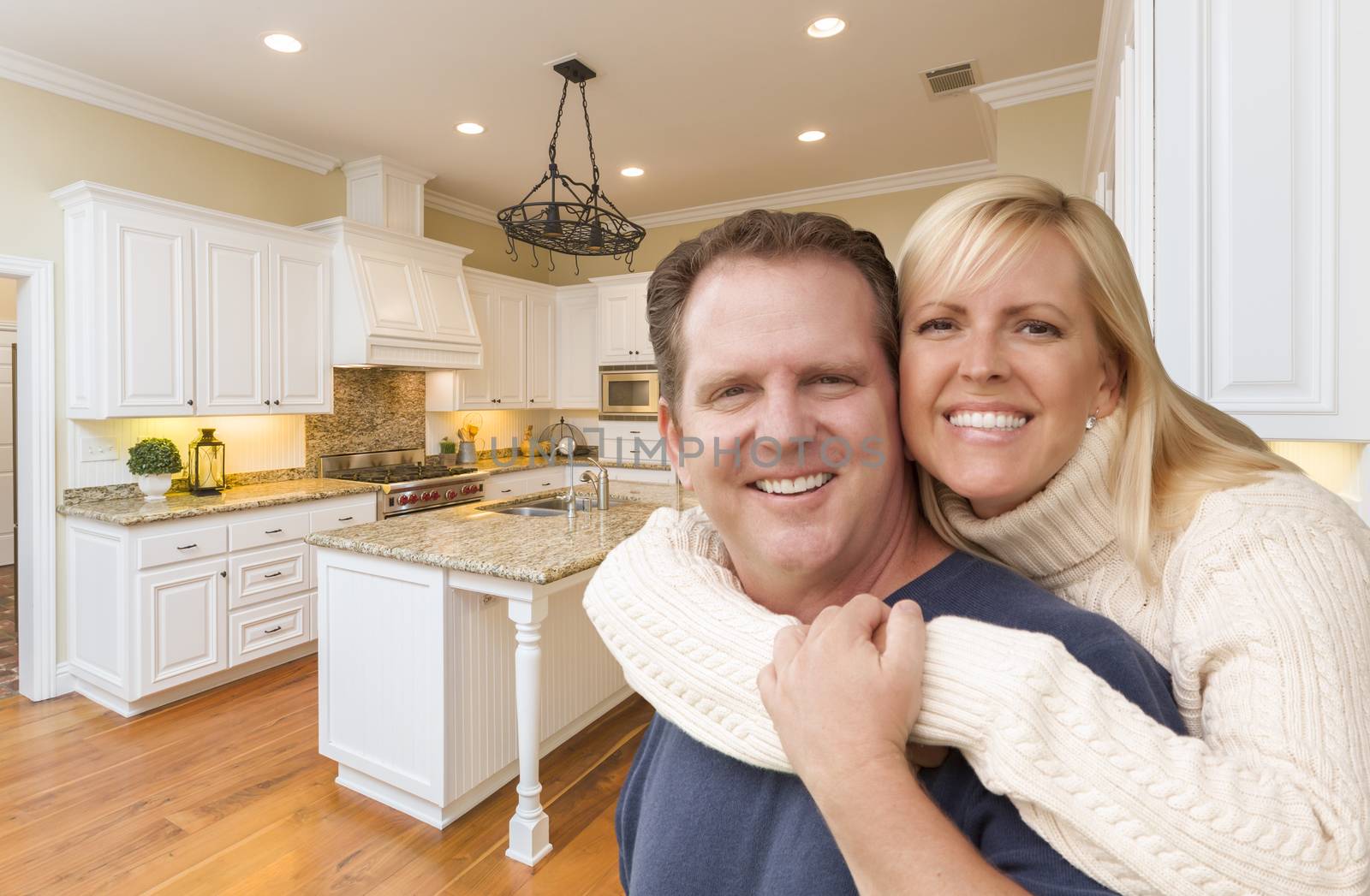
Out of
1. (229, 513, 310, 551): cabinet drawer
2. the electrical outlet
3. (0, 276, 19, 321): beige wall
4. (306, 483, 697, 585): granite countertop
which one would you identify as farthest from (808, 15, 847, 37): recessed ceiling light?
(0, 276, 19, 321): beige wall

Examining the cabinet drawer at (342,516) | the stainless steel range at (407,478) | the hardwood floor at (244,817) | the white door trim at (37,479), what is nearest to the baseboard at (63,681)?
the white door trim at (37,479)

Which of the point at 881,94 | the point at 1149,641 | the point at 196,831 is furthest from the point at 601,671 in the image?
the point at 881,94

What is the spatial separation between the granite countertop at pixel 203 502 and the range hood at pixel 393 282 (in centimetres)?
90

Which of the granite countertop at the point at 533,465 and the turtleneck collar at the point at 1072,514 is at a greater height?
the turtleneck collar at the point at 1072,514

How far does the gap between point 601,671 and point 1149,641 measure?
2.86m

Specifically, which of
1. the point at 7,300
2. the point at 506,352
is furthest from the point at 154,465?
the point at 7,300

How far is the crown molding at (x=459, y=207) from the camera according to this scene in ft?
18.8

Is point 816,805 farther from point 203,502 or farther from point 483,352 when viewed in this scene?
point 483,352

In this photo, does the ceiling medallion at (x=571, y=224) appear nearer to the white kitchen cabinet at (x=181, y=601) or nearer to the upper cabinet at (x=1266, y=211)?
the upper cabinet at (x=1266, y=211)

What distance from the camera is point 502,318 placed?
6.20 meters

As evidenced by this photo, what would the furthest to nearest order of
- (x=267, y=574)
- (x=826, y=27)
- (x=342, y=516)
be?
1. (x=342, y=516)
2. (x=267, y=574)
3. (x=826, y=27)

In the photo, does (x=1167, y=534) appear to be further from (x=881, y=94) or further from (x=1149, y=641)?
(x=881, y=94)

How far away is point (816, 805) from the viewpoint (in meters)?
0.70

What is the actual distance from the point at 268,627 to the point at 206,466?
1041mm
